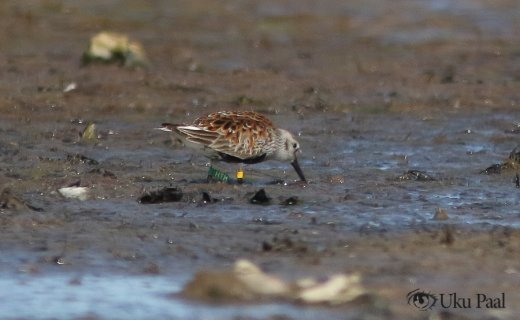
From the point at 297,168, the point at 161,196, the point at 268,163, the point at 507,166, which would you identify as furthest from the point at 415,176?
the point at 161,196

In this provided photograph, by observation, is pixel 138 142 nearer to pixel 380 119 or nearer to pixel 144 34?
pixel 380 119

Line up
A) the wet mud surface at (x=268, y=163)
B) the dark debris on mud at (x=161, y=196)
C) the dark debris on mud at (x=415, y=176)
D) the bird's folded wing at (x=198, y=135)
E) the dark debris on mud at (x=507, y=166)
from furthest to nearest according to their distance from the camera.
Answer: the dark debris on mud at (x=507, y=166) → the dark debris on mud at (x=415, y=176) → the bird's folded wing at (x=198, y=135) → the dark debris on mud at (x=161, y=196) → the wet mud surface at (x=268, y=163)

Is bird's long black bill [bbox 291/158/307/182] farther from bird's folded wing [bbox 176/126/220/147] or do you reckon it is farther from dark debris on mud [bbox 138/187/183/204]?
dark debris on mud [bbox 138/187/183/204]

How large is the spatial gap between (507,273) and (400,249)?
0.79 m

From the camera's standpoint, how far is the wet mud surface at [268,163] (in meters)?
7.87

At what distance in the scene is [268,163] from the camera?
12750 millimetres

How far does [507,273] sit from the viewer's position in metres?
7.94

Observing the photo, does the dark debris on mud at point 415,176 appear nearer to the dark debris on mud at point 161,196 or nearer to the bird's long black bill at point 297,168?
the bird's long black bill at point 297,168

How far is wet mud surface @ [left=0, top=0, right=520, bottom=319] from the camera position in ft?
25.8

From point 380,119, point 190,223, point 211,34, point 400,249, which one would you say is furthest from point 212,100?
point 400,249

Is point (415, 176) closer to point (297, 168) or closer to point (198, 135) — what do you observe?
point (297, 168)

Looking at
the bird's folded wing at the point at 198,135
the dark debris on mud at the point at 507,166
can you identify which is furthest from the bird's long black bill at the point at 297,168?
the dark debris on mud at the point at 507,166

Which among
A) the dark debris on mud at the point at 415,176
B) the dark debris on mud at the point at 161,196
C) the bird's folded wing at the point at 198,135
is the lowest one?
the dark debris on mud at the point at 161,196

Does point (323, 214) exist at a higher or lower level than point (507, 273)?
higher
